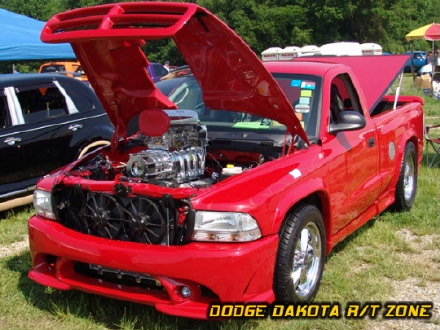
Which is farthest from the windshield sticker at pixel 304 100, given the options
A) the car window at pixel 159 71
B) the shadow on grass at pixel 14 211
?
the car window at pixel 159 71

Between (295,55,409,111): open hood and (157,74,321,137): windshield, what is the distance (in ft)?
5.82

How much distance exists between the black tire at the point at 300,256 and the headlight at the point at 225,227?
1.06ft

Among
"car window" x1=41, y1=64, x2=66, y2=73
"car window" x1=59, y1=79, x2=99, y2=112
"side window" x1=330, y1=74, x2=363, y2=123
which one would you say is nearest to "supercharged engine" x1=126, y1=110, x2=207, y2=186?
"side window" x1=330, y1=74, x2=363, y2=123

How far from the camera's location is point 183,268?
Answer: 3.25 m

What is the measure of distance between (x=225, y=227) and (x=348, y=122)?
5.17ft

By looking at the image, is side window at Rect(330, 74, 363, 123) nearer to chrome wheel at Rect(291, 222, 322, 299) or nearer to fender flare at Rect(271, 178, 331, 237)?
fender flare at Rect(271, 178, 331, 237)

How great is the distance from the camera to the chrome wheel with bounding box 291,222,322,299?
3818 millimetres

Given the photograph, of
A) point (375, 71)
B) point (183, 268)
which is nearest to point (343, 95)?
point (375, 71)

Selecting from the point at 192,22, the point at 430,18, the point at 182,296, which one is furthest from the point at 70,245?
the point at 430,18

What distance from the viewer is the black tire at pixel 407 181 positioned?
5.91 metres

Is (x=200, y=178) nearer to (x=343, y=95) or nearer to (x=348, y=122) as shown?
(x=348, y=122)

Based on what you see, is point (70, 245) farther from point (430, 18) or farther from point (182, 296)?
point (430, 18)

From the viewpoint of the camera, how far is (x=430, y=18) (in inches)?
2239

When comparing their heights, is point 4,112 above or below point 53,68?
above
